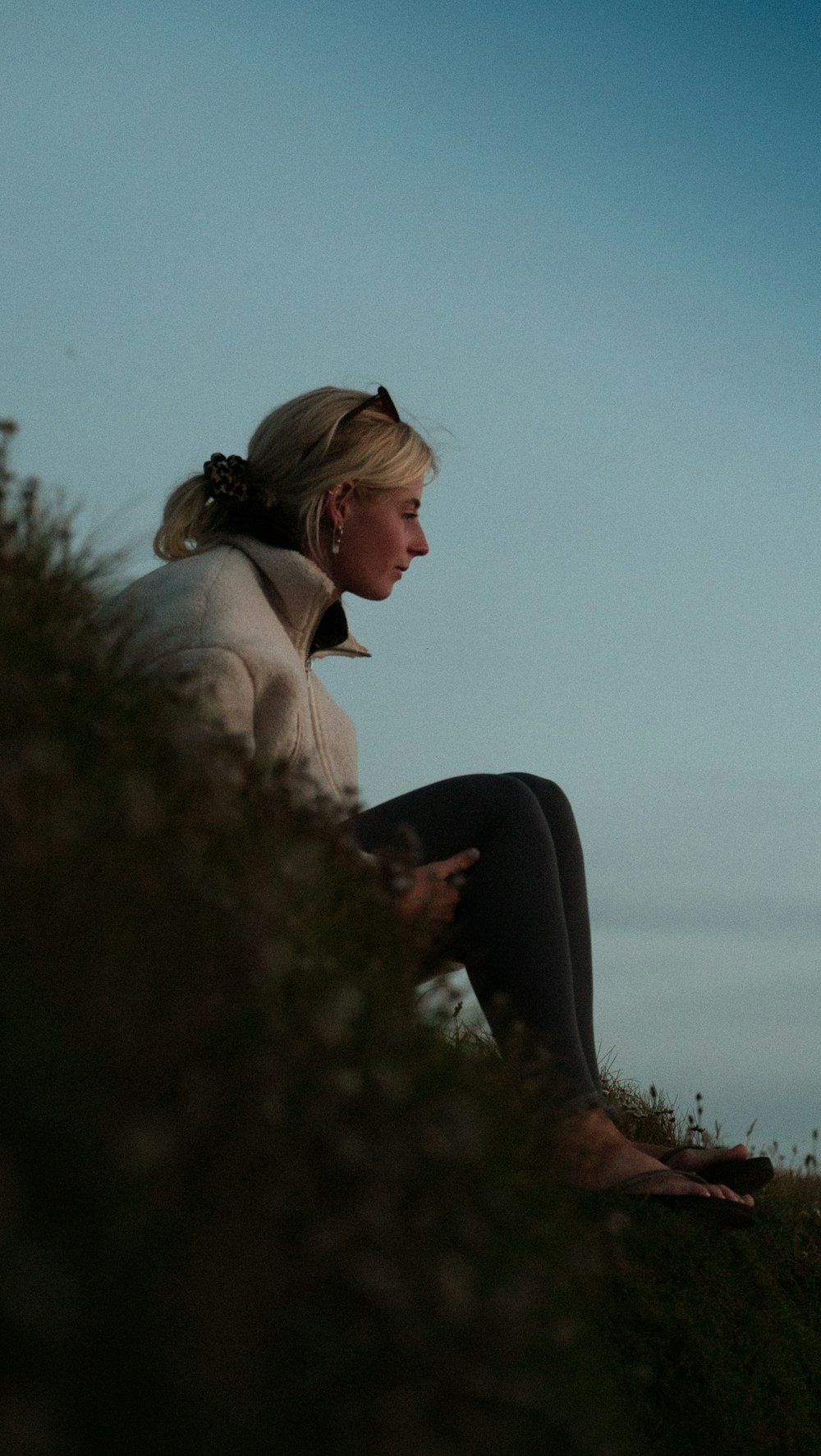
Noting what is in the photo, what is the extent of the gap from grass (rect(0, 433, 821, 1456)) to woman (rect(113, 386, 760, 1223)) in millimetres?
676

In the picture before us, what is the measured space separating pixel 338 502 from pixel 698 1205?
2.98m

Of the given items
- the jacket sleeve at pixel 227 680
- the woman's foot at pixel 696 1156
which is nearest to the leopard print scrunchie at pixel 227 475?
the jacket sleeve at pixel 227 680

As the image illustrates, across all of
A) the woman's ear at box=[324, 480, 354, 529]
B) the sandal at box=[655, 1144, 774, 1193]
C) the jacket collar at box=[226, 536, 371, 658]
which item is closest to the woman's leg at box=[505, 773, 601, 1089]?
the sandal at box=[655, 1144, 774, 1193]

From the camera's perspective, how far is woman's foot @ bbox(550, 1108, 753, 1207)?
3992 millimetres

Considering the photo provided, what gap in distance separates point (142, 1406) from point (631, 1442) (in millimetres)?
1586

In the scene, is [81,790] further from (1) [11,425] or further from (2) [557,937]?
(2) [557,937]

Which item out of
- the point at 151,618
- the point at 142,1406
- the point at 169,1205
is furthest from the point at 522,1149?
the point at 151,618

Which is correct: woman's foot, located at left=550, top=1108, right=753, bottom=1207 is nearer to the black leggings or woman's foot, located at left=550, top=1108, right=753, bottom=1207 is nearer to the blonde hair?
the black leggings

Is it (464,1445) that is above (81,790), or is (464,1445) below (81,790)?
below

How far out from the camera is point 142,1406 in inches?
54.7

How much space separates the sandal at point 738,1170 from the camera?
5105 mm

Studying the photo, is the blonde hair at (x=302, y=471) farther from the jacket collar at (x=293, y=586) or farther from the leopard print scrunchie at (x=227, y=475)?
the jacket collar at (x=293, y=586)

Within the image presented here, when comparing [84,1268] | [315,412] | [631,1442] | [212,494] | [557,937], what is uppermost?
[315,412]

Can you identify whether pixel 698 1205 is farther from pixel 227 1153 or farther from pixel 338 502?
pixel 227 1153
